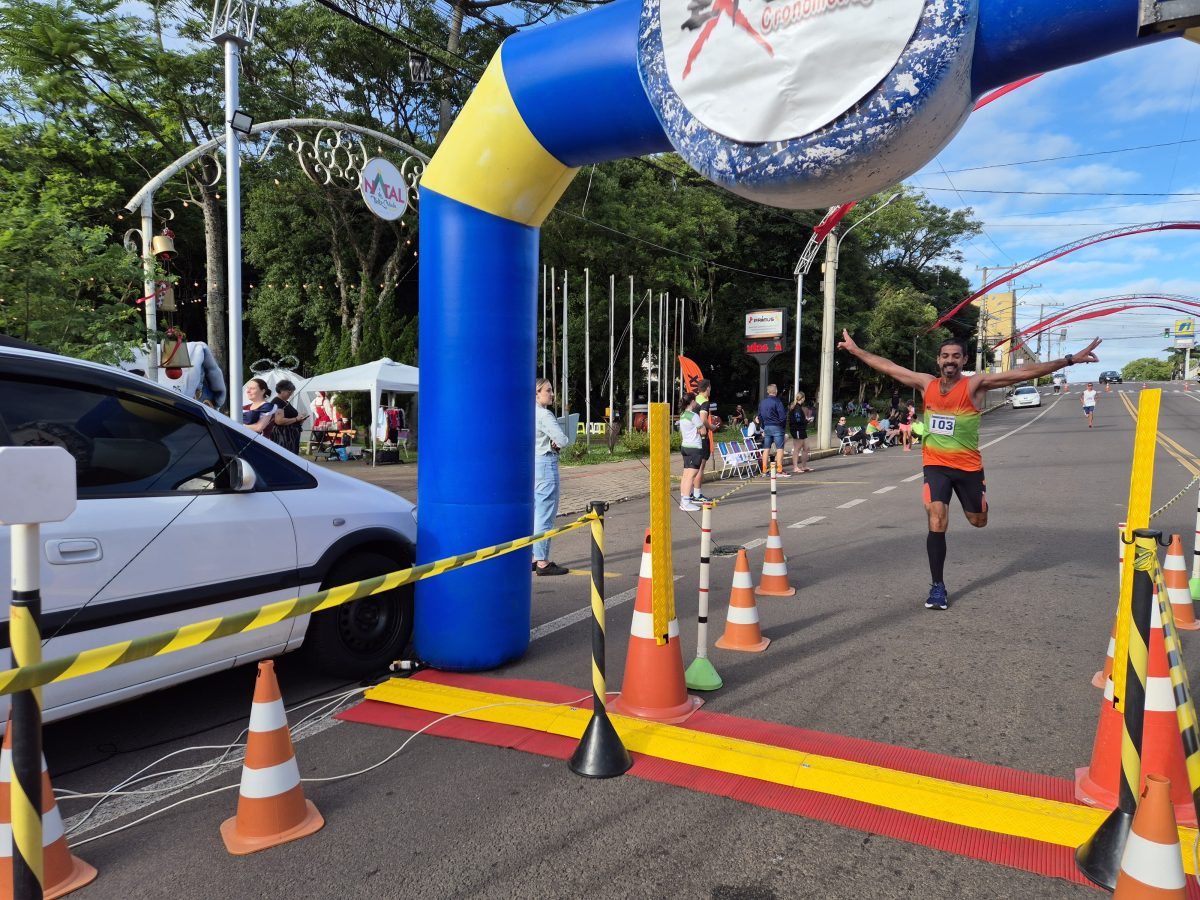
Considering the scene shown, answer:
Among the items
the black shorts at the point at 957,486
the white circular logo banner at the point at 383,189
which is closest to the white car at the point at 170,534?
the black shorts at the point at 957,486

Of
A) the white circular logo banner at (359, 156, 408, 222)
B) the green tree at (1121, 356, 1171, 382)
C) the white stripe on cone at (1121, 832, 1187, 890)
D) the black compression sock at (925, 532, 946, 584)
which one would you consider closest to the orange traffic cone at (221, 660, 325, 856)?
the white stripe on cone at (1121, 832, 1187, 890)

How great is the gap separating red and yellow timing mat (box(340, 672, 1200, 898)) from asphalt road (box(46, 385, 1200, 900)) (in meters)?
0.11

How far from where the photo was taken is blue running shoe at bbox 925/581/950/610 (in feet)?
19.2

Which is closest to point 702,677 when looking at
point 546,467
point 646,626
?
point 646,626

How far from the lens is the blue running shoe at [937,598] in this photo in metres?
5.86

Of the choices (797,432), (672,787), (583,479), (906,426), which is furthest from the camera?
(906,426)

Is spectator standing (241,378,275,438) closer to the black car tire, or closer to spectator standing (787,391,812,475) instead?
the black car tire

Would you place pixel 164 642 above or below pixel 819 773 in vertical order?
above

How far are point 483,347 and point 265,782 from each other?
2497mm

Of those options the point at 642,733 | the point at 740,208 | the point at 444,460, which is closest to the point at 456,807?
the point at 642,733

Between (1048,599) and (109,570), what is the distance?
627 cm

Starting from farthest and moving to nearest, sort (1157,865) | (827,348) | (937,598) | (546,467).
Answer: (827,348), (546,467), (937,598), (1157,865)

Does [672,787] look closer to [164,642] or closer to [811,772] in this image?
[811,772]

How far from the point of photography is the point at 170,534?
11.4 feet
